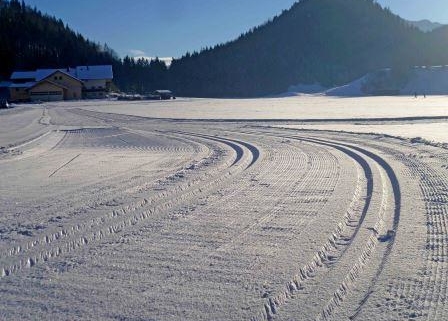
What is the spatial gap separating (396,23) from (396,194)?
162508 millimetres

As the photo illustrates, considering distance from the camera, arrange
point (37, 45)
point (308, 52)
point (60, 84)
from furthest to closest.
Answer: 1. point (308, 52)
2. point (37, 45)
3. point (60, 84)

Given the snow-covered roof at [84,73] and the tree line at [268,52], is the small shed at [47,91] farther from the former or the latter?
the tree line at [268,52]

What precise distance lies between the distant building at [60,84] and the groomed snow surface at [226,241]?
76.4 m

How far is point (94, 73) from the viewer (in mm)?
90750

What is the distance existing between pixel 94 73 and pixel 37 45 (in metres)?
39.8

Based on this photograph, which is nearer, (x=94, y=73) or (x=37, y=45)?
(x=94, y=73)

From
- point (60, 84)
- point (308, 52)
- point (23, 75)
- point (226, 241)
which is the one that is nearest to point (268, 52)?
point (308, 52)

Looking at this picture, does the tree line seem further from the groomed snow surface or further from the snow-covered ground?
the groomed snow surface


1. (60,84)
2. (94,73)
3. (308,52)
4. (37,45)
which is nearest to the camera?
(60,84)

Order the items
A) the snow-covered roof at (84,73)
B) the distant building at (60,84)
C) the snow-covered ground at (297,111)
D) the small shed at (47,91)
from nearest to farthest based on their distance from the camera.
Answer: the snow-covered ground at (297,111) < the small shed at (47,91) < the distant building at (60,84) < the snow-covered roof at (84,73)

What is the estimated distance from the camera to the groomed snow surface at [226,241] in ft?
12.7

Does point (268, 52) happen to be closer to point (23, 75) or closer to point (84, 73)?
point (84, 73)

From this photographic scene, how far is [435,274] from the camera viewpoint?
4.36m

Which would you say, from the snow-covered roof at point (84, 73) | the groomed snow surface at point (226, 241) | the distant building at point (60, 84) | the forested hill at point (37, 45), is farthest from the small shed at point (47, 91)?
the groomed snow surface at point (226, 241)
